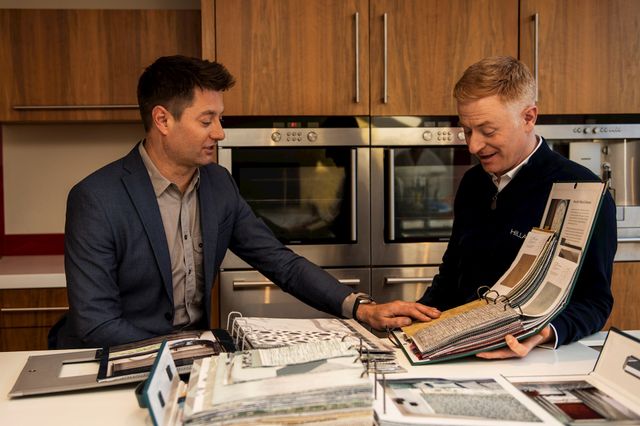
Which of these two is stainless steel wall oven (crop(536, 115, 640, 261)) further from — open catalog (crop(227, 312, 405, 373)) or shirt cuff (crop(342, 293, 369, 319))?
open catalog (crop(227, 312, 405, 373))

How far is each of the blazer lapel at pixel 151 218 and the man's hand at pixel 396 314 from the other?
0.55 metres

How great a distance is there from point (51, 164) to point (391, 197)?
1.77 meters

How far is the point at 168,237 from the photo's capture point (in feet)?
6.36

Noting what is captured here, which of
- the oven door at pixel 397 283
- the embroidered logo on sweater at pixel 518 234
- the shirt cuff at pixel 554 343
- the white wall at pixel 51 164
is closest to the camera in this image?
the shirt cuff at pixel 554 343

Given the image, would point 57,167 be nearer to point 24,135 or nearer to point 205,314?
point 24,135

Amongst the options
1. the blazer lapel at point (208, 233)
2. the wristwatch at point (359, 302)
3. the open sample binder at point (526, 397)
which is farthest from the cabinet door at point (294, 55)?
the open sample binder at point (526, 397)

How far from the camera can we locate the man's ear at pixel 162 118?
1.99 metres

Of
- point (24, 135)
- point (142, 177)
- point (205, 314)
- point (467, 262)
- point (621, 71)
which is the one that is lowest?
point (205, 314)

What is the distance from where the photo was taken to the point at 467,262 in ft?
6.01

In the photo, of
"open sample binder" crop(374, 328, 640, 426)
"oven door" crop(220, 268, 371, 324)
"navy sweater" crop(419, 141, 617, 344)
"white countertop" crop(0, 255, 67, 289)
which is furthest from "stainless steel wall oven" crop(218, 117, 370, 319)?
"open sample binder" crop(374, 328, 640, 426)

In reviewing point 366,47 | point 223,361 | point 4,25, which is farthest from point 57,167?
point 223,361

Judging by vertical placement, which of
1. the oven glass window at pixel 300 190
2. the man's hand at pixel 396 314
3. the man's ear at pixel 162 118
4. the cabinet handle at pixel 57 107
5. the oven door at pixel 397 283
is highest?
the cabinet handle at pixel 57 107

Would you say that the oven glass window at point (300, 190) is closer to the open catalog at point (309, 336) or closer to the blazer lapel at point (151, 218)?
the blazer lapel at point (151, 218)

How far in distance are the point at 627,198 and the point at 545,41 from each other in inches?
31.6
